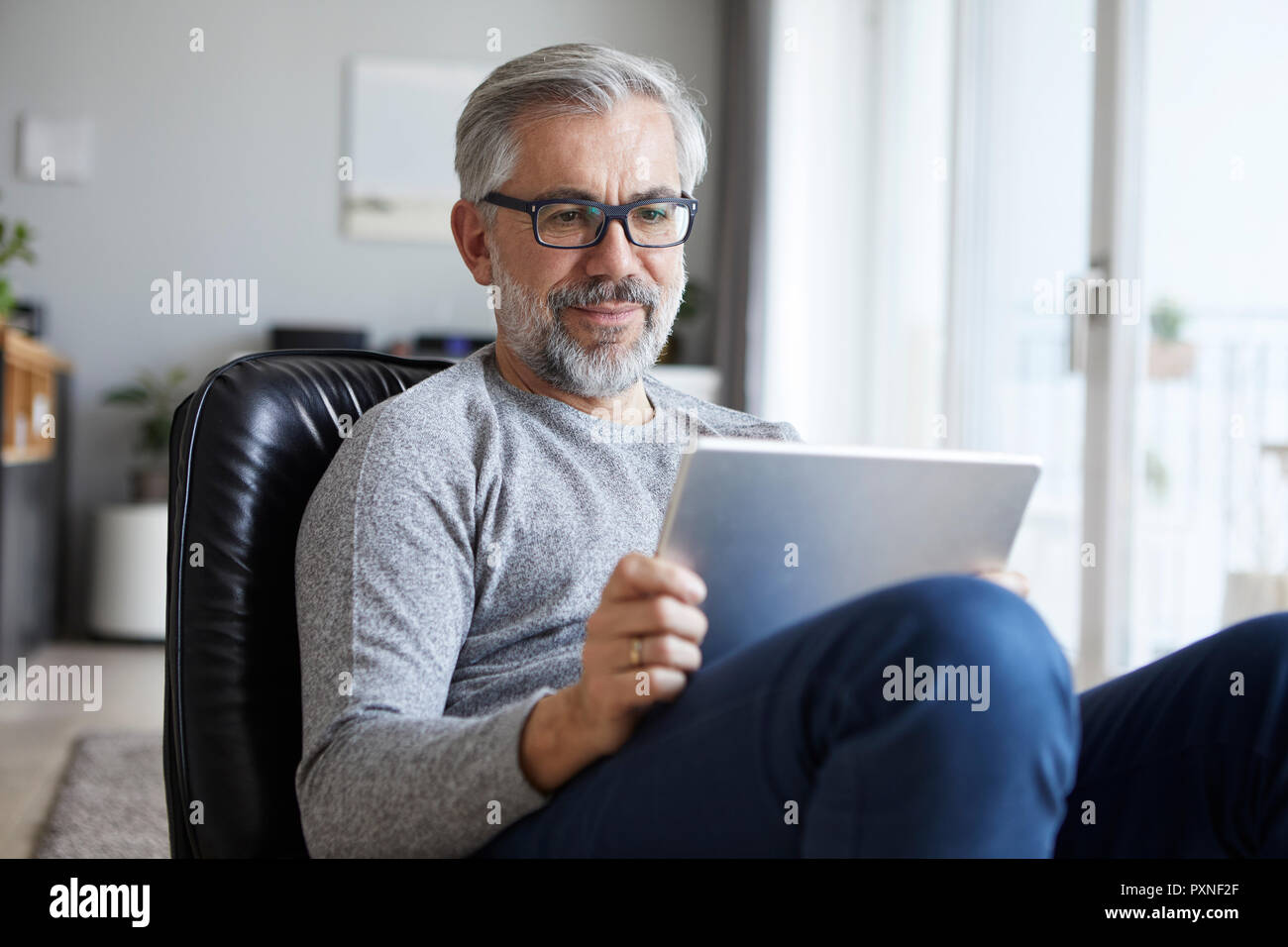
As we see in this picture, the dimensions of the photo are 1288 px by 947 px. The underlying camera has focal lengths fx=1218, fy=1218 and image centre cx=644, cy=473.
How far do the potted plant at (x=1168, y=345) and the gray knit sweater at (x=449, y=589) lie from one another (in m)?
1.59

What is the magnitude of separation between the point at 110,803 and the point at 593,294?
1737 mm

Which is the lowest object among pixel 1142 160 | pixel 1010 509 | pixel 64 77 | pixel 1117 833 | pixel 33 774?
pixel 33 774

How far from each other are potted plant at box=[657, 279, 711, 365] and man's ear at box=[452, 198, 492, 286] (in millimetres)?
3557

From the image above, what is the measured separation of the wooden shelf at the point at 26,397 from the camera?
3428mm

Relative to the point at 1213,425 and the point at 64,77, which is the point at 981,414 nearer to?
the point at 1213,425

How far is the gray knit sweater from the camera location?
0.88m

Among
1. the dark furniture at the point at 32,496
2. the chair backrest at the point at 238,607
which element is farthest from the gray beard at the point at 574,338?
the dark furniture at the point at 32,496

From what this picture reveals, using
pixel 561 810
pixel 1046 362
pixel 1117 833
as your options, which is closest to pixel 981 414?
pixel 1046 362

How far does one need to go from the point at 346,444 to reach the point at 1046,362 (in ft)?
7.24

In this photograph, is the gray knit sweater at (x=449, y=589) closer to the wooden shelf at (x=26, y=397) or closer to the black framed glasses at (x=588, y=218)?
the black framed glasses at (x=588, y=218)

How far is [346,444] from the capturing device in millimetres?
1108

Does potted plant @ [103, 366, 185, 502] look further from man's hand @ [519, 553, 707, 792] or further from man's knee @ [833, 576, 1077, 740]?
man's knee @ [833, 576, 1077, 740]

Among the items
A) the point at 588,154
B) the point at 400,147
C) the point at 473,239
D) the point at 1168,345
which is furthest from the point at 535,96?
the point at 400,147

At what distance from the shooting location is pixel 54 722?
10.6ft
